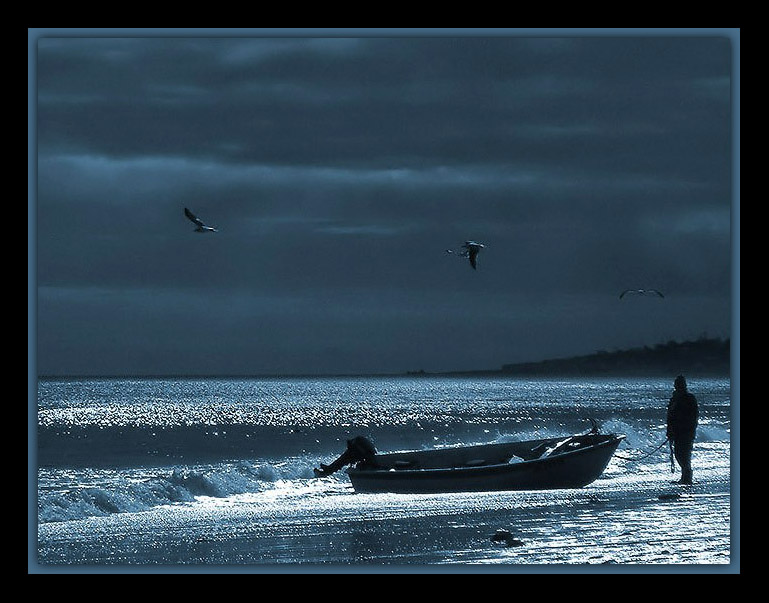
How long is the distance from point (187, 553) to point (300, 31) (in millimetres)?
5046

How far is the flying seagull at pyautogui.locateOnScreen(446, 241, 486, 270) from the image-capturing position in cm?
1231

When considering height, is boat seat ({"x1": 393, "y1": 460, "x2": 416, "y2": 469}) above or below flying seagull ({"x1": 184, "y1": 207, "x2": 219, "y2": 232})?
below

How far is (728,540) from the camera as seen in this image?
407 inches

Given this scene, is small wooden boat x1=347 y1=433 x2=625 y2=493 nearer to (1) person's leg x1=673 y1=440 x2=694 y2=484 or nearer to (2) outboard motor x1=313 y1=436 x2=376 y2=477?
(2) outboard motor x1=313 y1=436 x2=376 y2=477

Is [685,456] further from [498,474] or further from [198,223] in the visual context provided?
[198,223]

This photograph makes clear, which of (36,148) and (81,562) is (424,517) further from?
(36,148)

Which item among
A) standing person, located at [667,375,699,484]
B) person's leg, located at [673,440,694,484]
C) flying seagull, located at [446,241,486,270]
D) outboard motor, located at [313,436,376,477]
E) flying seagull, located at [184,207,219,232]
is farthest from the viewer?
outboard motor, located at [313,436,376,477]

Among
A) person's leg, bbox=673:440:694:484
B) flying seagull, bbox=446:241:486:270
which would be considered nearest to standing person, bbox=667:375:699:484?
person's leg, bbox=673:440:694:484

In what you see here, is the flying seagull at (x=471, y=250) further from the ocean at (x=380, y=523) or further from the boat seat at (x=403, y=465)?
the boat seat at (x=403, y=465)

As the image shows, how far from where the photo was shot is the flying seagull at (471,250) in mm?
12312

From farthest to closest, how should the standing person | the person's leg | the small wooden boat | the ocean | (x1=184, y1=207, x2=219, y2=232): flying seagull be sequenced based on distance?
the small wooden boat, the person's leg, the standing person, (x1=184, y1=207, x2=219, y2=232): flying seagull, the ocean

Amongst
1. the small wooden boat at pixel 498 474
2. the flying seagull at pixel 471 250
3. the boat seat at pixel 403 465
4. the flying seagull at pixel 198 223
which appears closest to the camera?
the flying seagull at pixel 198 223

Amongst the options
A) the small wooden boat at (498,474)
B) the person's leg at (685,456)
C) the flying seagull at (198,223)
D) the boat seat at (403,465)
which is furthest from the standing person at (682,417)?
the flying seagull at (198,223)
